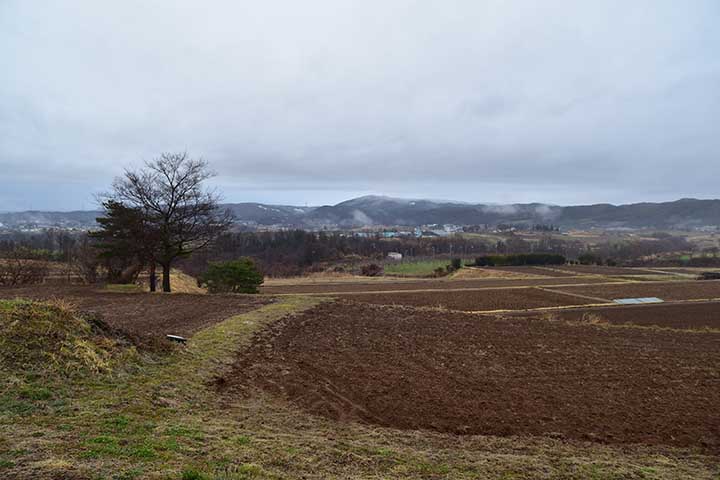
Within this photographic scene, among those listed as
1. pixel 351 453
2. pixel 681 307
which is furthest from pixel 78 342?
pixel 681 307

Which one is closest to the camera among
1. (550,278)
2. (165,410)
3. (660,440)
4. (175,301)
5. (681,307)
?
(165,410)

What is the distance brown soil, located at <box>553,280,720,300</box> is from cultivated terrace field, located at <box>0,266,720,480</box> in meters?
23.2

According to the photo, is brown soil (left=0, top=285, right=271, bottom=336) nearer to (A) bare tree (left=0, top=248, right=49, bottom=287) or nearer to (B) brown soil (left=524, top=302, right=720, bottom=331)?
(A) bare tree (left=0, top=248, right=49, bottom=287)

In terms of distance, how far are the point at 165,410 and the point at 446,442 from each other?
14.2ft

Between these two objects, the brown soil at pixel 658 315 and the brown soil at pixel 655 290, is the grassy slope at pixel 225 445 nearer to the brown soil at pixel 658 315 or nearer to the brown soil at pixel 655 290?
the brown soil at pixel 658 315

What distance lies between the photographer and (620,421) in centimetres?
805

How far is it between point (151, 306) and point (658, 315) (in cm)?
2805

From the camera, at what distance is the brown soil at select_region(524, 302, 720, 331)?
23511 millimetres

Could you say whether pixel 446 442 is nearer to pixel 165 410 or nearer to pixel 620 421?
pixel 620 421

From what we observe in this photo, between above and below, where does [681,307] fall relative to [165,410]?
below

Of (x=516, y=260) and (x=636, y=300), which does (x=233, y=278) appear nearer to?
(x=636, y=300)

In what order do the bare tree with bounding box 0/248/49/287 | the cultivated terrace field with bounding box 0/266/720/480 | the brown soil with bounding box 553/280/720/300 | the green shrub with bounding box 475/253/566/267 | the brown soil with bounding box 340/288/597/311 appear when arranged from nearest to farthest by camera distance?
the cultivated terrace field with bounding box 0/266/720/480
the bare tree with bounding box 0/248/49/287
the brown soil with bounding box 340/288/597/311
the brown soil with bounding box 553/280/720/300
the green shrub with bounding box 475/253/566/267

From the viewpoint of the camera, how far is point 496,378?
401 inches

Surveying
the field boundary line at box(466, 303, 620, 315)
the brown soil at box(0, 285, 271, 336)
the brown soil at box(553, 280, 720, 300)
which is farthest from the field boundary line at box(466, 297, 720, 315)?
the brown soil at box(0, 285, 271, 336)
